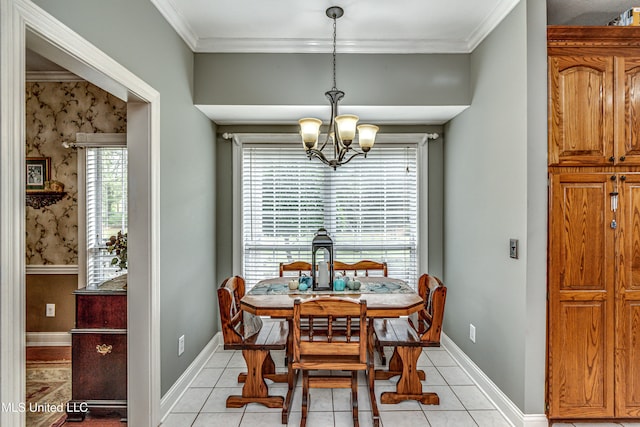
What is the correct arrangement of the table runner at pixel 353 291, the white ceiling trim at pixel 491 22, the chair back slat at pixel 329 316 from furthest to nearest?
1. the table runner at pixel 353 291
2. the white ceiling trim at pixel 491 22
3. the chair back slat at pixel 329 316

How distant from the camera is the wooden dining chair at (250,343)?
7.62ft

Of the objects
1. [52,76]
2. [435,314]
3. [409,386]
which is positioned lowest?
[409,386]

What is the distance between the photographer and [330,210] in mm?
3846

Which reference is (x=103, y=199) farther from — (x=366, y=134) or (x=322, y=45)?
(x=366, y=134)

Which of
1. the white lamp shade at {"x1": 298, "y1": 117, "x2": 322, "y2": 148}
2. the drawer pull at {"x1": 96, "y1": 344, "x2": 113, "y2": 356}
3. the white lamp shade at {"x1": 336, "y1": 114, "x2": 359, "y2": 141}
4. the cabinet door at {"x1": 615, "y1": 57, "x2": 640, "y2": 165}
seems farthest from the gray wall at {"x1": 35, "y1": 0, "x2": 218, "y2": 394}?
the cabinet door at {"x1": 615, "y1": 57, "x2": 640, "y2": 165}

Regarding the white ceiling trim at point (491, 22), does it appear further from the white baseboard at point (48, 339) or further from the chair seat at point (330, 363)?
the white baseboard at point (48, 339)

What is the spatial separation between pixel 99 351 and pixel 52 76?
276cm

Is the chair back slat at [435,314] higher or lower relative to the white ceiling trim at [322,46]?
lower

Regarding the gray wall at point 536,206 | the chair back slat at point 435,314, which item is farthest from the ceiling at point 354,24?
the chair back slat at point 435,314

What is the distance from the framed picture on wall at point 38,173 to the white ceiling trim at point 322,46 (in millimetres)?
2033

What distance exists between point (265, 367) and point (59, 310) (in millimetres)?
2444

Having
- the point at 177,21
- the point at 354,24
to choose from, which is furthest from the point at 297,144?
the point at 177,21

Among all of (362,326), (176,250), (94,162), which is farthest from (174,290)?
(94,162)

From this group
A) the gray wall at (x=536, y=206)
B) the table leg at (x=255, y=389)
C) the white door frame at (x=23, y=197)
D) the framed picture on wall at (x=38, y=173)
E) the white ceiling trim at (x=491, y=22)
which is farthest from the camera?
the framed picture on wall at (x=38, y=173)
